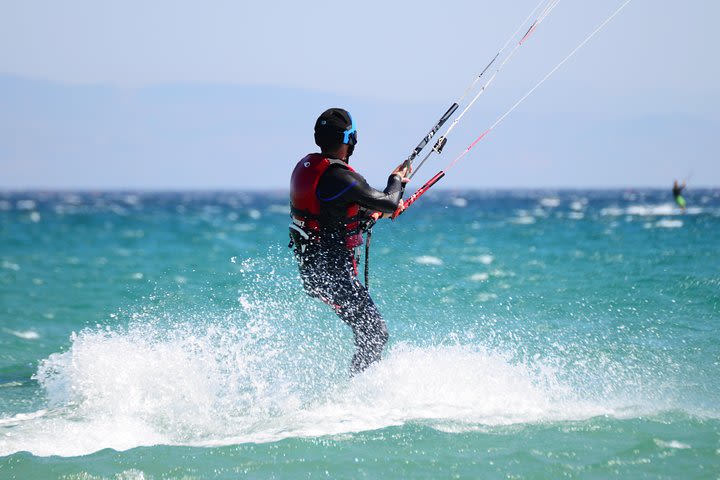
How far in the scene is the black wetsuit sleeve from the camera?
5.30 meters

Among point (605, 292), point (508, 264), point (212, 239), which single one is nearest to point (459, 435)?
point (605, 292)

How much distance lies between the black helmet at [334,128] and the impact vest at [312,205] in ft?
0.40

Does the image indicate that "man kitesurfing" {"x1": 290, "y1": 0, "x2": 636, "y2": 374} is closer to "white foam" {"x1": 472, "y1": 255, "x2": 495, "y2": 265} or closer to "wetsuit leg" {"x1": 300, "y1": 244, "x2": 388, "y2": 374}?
"wetsuit leg" {"x1": 300, "y1": 244, "x2": 388, "y2": 374}

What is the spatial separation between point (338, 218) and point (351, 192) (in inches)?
11.5

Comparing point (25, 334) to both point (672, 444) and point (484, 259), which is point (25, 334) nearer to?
point (672, 444)

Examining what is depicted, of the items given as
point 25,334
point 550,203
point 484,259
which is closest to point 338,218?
point 25,334

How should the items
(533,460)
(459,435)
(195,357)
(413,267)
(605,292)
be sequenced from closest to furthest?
(533,460) → (459,435) → (195,357) → (605,292) → (413,267)

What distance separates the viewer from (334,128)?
17.8 ft

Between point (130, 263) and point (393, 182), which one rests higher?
point (130, 263)

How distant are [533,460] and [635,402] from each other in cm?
145

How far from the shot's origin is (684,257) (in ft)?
52.2

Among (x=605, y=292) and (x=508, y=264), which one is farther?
(x=508, y=264)

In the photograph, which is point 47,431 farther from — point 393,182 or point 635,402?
point 635,402

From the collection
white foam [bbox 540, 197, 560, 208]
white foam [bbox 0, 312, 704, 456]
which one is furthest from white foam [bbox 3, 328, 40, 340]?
white foam [bbox 540, 197, 560, 208]
